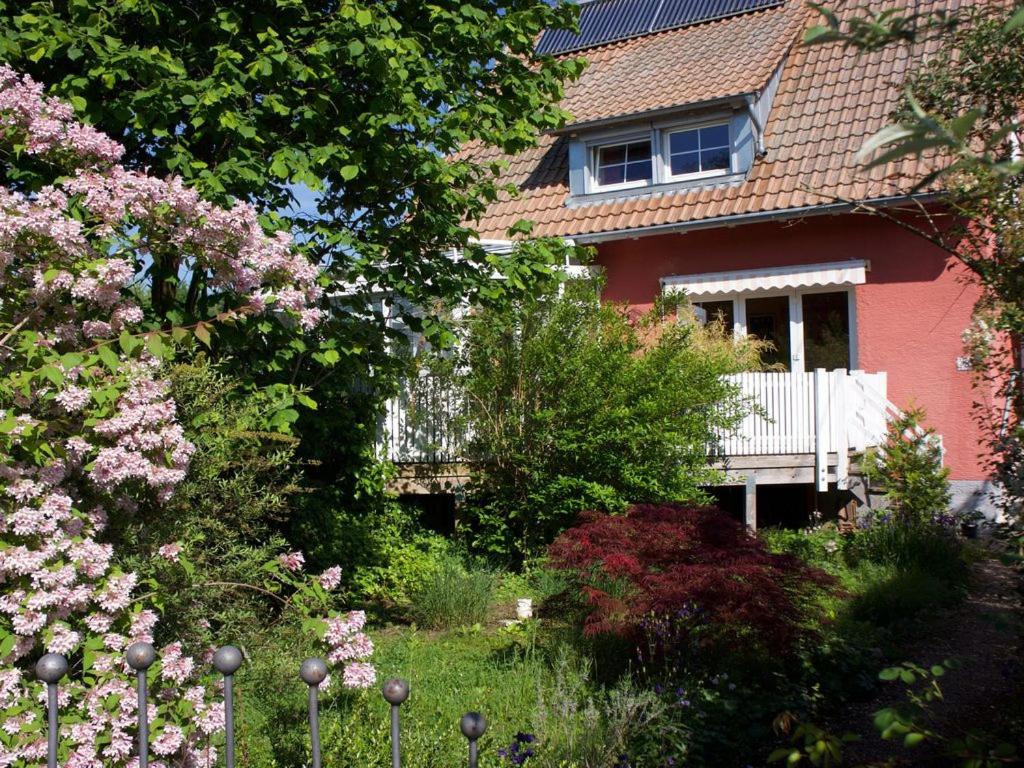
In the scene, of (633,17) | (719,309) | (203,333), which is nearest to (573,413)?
(203,333)

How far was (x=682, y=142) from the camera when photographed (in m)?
13.4

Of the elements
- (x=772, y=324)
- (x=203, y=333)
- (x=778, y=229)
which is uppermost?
(x=778, y=229)

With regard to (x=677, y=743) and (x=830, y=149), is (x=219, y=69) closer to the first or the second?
(x=677, y=743)

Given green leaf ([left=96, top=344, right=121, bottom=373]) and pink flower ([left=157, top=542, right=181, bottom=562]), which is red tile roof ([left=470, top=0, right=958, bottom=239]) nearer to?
pink flower ([left=157, top=542, right=181, bottom=562])

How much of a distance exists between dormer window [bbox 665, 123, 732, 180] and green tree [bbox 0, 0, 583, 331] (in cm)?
636

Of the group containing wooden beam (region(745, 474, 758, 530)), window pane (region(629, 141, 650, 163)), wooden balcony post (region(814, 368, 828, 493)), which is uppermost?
window pane (region(629, 141, 650, 163))

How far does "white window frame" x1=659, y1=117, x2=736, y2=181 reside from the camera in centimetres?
1282

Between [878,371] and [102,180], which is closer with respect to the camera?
[102,180]

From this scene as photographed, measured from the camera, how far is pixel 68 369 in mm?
3387

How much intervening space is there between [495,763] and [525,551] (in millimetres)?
4728

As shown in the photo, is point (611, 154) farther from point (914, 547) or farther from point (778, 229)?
point (914, 547)

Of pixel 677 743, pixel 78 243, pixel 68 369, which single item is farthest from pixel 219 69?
pixel 677 743

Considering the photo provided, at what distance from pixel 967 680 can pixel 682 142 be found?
918 centimetres

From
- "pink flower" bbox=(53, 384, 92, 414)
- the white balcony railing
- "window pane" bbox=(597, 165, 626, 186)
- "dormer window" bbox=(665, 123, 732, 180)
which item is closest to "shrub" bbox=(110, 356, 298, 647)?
"pink flower" bbox=(53, 384, 92, 414)
